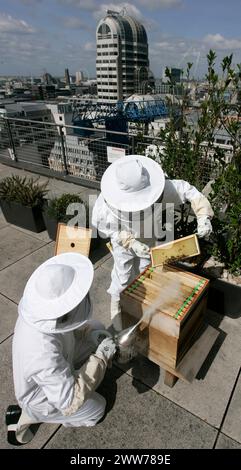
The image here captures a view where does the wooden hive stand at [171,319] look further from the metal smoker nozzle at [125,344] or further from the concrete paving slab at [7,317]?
the concrete paving slab at [7,317]

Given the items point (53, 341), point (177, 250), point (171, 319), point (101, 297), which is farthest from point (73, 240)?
point (53, 341)

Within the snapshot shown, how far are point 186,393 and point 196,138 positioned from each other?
2.89 m

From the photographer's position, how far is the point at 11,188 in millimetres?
5438

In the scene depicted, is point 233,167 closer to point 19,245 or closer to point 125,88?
point 19,245

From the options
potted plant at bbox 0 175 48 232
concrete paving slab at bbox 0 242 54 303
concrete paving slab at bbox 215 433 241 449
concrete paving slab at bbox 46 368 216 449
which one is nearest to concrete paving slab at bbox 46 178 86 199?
potted plant at bbox 0 175 48 232

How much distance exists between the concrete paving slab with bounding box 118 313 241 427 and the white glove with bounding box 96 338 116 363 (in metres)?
0.74

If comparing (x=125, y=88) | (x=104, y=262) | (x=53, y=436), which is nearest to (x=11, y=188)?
(x=104, y=262)

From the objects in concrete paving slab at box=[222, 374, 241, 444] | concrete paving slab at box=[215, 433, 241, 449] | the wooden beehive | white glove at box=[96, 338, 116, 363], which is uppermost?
the wooden beehive

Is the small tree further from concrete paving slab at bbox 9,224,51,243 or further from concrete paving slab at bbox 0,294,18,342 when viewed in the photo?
concrete paving slab at bbox 9,224,51,243

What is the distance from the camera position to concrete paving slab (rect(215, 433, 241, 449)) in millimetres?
2256

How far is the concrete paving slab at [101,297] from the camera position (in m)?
3.57

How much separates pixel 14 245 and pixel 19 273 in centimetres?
94

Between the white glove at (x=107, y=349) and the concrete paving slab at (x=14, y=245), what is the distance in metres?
2.93

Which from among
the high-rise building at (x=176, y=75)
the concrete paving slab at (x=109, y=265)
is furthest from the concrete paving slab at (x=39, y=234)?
the high-rise building at (x=176, y=75)
